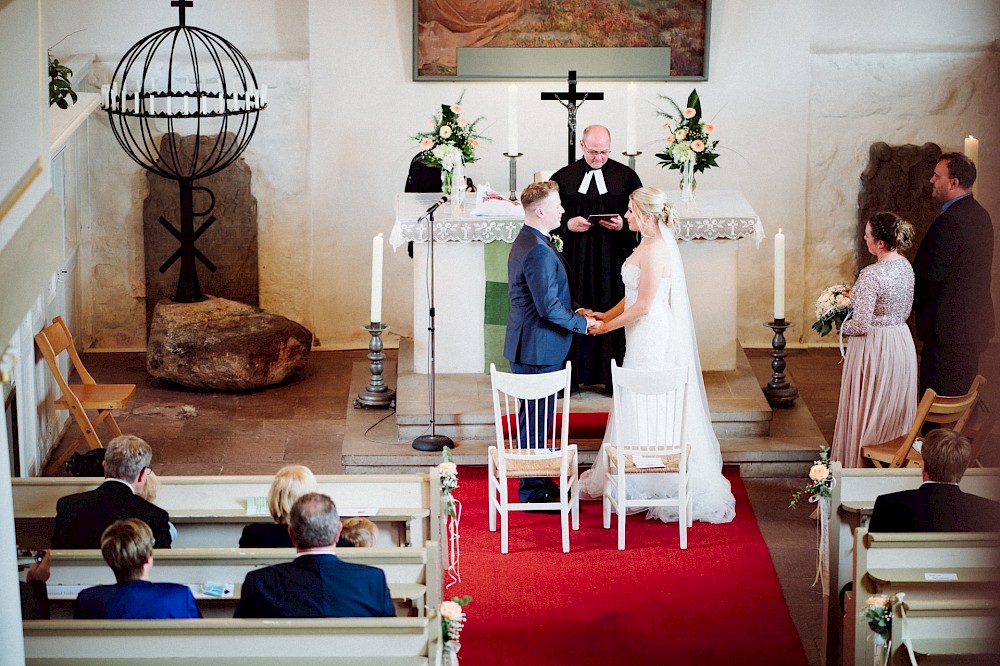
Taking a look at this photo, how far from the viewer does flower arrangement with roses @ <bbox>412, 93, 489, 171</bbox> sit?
7.84 meters

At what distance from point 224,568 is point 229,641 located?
0.82 meters

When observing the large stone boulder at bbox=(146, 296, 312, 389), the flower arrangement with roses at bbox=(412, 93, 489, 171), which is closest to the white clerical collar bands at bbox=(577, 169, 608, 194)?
the flower arrangement with roses at bbox=(412, 93, 489, 171)

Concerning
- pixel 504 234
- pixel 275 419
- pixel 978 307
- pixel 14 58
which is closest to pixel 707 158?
pixel 504 234

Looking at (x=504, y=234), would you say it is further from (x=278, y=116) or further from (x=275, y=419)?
(x=278, y=116)

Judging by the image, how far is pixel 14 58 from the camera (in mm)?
2926

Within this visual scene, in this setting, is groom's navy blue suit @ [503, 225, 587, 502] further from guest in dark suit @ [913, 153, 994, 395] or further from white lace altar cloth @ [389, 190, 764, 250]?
guest in dark suit @ [913, 153, 994, 395]

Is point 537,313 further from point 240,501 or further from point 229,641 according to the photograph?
point 229,641

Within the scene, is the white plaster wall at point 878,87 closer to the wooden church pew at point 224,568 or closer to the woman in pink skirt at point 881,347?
the woman in pink skirt at point 881,347

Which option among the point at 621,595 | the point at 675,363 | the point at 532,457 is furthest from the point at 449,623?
the point at 675,363

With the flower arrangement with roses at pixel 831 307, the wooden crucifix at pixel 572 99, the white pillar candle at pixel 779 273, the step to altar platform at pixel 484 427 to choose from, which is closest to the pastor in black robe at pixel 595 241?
the wooden crucifix at pixel 572 99

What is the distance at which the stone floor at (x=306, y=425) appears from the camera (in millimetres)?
6543

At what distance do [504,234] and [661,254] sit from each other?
1.69 meters

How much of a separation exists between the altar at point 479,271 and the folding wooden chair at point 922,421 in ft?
6.50

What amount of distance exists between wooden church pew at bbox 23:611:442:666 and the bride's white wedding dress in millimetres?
3066
